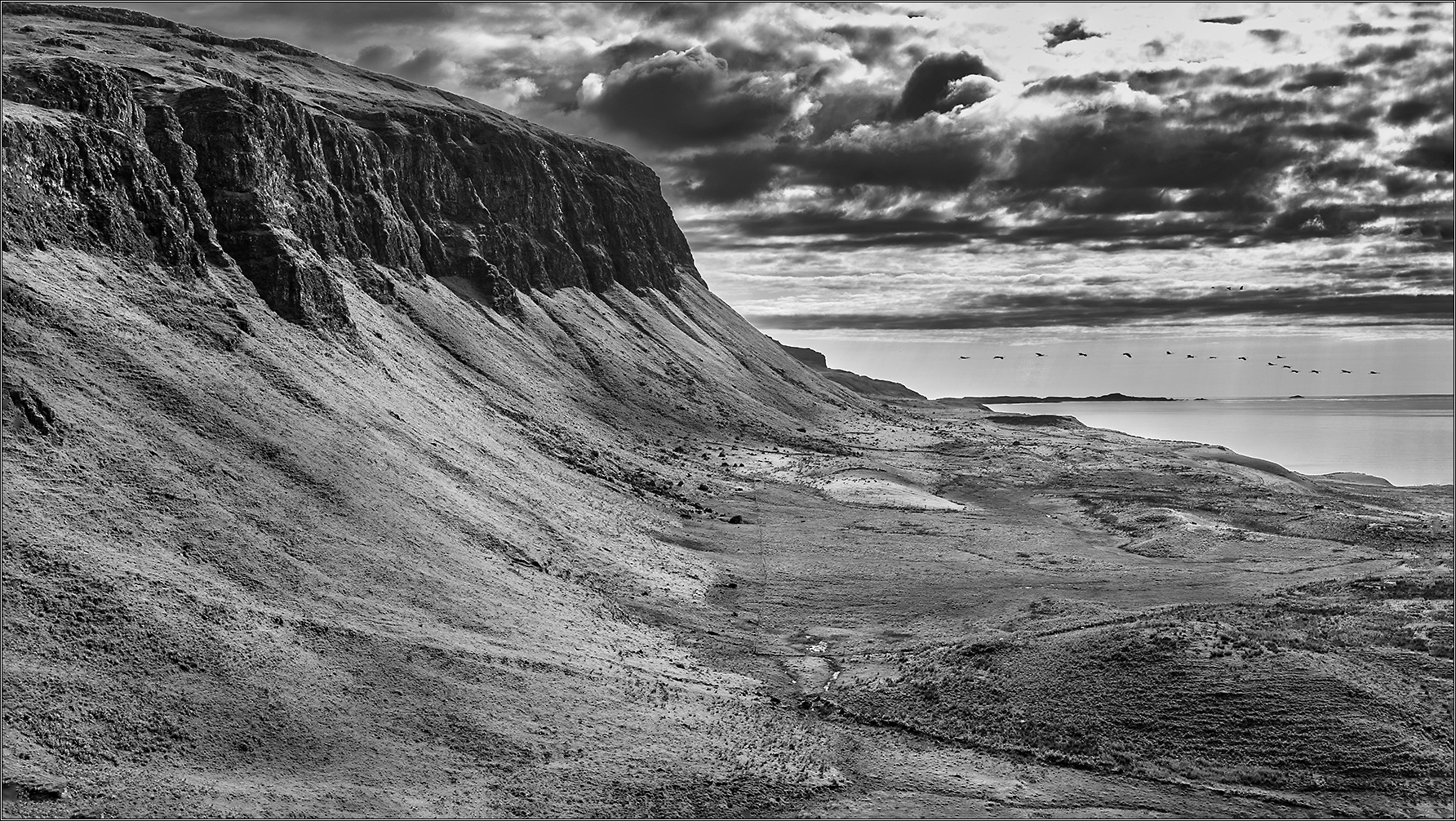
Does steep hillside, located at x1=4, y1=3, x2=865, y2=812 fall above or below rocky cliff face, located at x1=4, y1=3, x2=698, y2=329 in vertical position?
below

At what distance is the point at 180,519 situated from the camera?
3388 centimetres

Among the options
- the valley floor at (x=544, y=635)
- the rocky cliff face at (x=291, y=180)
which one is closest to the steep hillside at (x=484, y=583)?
the valley floor at (x=544, y=635)

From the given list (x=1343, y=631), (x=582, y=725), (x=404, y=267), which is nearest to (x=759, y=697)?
(x=582, y=725)

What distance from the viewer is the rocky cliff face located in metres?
49.4

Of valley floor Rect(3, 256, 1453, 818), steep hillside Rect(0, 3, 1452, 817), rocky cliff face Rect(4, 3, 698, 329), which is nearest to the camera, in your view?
valley floor Rect(3, 256, 1453, 818)

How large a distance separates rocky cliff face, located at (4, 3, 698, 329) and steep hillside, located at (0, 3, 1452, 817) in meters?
0.37

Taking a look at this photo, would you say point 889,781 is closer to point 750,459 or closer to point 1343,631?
point 1343,631

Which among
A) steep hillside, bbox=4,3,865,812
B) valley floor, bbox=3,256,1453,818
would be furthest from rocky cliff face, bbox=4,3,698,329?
valley floor, bbox=3,256,1453,818

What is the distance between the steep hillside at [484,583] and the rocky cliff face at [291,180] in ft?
1.22

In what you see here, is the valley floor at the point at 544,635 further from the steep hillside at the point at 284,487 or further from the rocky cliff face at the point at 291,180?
the rocky cliff face at the point at 291,180

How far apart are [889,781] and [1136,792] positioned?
24.2 ft

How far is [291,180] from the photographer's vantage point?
7412 centimetres

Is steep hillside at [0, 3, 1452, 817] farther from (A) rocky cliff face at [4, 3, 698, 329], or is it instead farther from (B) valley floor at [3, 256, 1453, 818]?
(A) rocky cliff face at [4, 3, 698, 329]

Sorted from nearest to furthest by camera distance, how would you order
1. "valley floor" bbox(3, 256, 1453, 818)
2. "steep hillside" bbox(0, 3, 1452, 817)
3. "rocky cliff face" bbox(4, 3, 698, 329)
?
1. "valley floor" bbox(3, 256, 1453, 818)
2. "steep hillside" bbox(0, 3, 1452, 817)
3. "rocky cliff face" bbox(4, 3, 698, 329)
